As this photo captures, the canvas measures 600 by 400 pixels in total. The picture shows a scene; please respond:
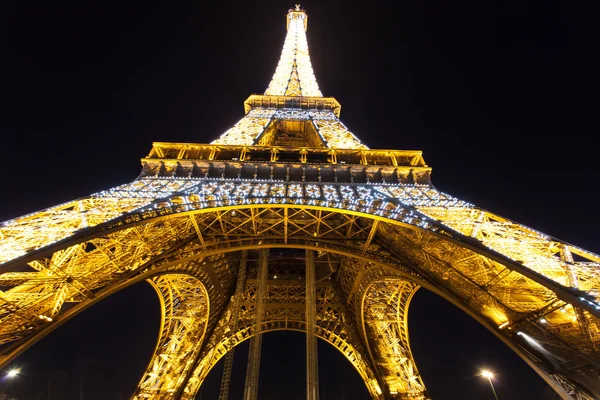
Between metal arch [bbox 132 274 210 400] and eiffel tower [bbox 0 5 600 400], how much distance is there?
8 cm

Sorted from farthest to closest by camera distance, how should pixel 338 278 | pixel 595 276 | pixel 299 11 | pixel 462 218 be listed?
pixel 299 11 → pixel 338 278 → pixel 462 218 → pixel 595 276

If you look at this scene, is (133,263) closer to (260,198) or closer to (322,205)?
(260,198)

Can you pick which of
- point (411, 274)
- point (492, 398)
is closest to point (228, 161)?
point (411, 274)

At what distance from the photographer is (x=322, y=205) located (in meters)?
10.9

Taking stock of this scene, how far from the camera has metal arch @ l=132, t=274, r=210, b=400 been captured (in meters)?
16.8

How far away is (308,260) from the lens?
18.0 meters

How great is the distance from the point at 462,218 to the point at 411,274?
10.8 feet

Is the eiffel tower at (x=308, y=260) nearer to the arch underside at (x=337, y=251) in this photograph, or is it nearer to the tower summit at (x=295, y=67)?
the arch underside at (x=337, y=251)

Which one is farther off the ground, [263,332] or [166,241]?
[263,332]

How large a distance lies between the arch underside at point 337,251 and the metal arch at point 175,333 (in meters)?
5.94

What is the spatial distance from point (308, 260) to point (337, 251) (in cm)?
473

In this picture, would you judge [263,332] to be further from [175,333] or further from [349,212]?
[349,212]

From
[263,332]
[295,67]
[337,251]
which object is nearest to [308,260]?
[337,251]

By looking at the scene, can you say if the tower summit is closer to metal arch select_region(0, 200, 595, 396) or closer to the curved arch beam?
metal arch select_region(0, 200, 595, 396)
